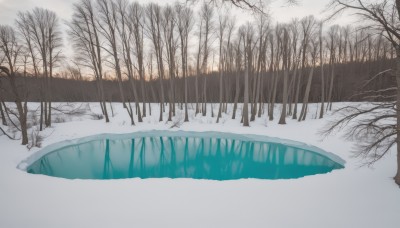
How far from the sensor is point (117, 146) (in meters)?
18.4

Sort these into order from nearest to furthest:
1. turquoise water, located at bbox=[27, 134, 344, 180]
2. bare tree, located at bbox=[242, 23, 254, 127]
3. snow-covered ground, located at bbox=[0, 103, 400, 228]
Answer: snow-covered ground, located at bbox=[0, 103, 400, 228]
turquoise water, located at bbox=[27, 134, 344, 180]
bare tree, located at bbox=[242, 23, 254, 127]

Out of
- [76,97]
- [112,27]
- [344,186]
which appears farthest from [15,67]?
[76,97]

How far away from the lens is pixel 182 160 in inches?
592

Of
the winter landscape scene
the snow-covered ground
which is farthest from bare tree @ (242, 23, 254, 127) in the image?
the snow-covered ground

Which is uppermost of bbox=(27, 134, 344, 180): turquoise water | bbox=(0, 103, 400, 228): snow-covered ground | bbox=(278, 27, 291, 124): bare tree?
bbox=(278, 27, 291, 124): bare tree

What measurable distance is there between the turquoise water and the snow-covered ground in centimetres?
375

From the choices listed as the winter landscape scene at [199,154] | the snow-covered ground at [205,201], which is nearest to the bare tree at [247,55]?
the winter landscape scene at [199,154]

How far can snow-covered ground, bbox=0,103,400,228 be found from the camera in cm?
555

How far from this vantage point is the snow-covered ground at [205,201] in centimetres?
555

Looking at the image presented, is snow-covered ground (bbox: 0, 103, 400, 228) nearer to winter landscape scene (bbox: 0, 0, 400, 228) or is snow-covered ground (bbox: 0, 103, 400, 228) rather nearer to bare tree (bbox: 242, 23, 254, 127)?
winter landscape scene (bbox: 0, 0, 400, 228)

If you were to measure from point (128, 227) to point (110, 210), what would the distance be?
102 cm

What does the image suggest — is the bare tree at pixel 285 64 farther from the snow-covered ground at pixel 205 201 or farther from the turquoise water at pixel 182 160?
the snow-covered ground at pixel 205 201

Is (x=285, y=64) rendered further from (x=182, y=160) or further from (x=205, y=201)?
(x=205, y=201)

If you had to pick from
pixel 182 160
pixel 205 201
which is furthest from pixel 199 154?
pixel 205 201
